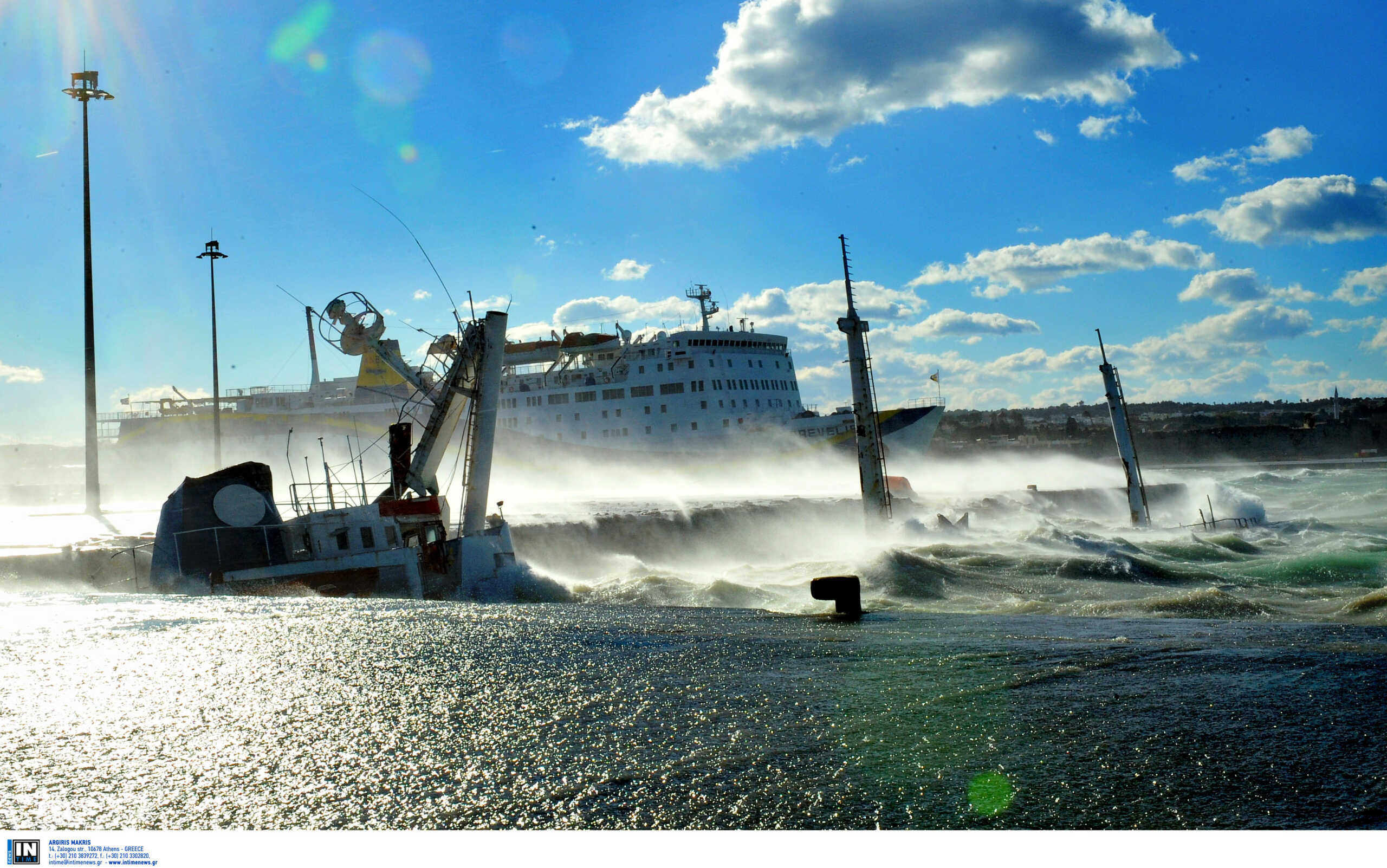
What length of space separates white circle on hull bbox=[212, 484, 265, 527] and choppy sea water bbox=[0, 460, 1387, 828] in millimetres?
4462

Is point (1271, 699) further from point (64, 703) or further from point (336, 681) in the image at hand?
point (64, 703)

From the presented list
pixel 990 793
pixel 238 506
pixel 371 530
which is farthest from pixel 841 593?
pixel 238 506

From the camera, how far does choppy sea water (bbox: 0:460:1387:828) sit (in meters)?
4.66

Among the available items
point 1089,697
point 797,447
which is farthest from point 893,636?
point 797,447

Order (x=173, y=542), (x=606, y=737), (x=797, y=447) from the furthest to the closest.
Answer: (x=797, y=447) → (x=173, y=542) → (x=606, y=737)

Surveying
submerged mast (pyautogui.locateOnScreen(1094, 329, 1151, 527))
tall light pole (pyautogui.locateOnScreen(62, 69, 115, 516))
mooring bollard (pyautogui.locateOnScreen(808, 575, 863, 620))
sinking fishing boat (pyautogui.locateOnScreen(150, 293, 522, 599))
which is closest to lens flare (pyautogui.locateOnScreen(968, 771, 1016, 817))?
mooring bollard (pyautogui.locateOnScreen(808, 575, 863, 620))

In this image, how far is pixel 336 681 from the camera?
750cm

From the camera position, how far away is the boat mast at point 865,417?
2136cm

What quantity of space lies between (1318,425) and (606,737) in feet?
327

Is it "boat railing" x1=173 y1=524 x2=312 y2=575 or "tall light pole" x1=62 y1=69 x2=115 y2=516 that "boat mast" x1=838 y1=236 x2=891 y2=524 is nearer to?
"boat railing" x1=173 y1=524 x2=312 y2=575

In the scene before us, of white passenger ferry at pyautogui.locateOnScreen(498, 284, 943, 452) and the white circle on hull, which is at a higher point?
white passenger ferry at pyautogui.locateOnScreen(498, 284, 943, 452)
